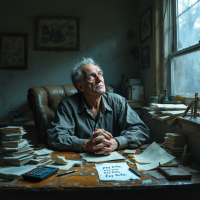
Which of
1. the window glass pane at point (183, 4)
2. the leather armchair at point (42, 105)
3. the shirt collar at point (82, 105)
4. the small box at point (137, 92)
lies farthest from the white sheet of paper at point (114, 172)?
the small box at point (137, 92)

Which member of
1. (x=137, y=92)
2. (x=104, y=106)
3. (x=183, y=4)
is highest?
(x=183, y=4)

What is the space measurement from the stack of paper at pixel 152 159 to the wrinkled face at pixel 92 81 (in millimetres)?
A: 750

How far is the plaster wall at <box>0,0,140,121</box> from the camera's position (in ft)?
10.9

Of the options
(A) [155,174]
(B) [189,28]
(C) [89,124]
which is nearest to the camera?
(A) [155,174]

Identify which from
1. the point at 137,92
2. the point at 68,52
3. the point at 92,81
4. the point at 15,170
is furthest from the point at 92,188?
the point at 68,52

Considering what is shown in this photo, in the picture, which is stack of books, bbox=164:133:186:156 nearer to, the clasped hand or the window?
the clasped hand

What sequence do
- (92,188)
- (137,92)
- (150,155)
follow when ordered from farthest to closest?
(137,92)
(150,155)
(92,188)

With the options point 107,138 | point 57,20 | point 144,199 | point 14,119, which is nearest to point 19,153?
point 107,138

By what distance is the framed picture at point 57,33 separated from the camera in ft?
10.9

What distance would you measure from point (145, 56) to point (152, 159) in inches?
82.8

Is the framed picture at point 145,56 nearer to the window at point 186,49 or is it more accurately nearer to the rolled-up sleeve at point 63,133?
the window at point 186,49

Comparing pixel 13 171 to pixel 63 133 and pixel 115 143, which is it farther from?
pixel 115 143

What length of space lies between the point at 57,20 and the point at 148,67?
1.76 meters

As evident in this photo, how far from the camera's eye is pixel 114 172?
3.18 ft
